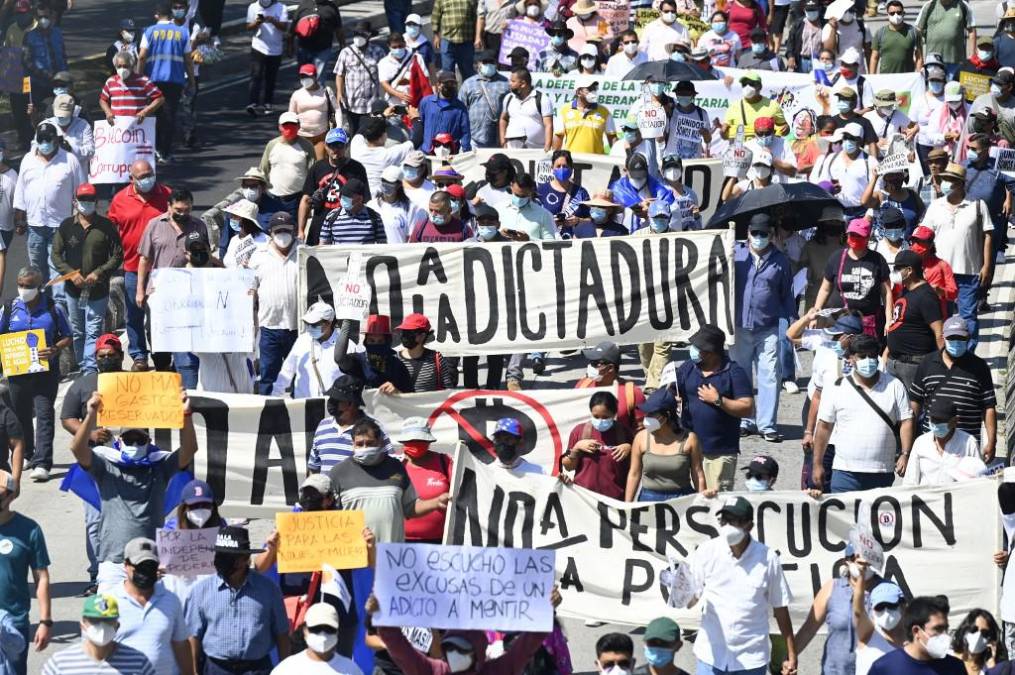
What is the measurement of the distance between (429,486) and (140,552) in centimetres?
247

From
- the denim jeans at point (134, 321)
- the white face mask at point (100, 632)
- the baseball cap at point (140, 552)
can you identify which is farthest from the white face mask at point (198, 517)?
the denim jeans at point (134, 321)

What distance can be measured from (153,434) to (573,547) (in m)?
3.33

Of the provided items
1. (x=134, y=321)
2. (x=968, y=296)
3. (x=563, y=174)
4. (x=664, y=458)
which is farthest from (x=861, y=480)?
(x=134, y=321)

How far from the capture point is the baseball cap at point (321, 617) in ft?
34.7

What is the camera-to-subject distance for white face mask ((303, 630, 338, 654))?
10562 mm

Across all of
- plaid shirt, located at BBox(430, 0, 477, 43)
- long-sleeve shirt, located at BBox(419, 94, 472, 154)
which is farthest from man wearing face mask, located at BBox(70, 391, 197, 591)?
plaid shirt, located at BBox(430, 0, 477, 43)

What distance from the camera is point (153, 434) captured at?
1474 cm

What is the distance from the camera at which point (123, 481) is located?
13148mm

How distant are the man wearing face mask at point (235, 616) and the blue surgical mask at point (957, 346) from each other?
5.82m

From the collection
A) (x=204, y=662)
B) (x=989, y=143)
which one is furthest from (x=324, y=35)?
(x=204, y=662)

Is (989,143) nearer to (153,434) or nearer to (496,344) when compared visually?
(496,344)

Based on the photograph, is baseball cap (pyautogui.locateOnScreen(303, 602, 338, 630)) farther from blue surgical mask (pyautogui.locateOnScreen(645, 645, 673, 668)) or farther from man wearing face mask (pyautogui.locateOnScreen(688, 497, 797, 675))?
man wearing face mask (pyautogui.locateOnScreen(688, 497, 797, 675))

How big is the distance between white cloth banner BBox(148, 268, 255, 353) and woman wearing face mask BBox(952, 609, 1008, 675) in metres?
6.53

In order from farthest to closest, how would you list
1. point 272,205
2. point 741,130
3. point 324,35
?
point 324,35
point 741,130
point 272,205
